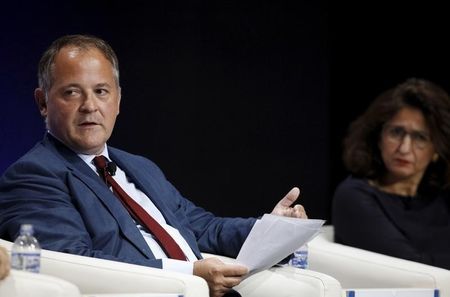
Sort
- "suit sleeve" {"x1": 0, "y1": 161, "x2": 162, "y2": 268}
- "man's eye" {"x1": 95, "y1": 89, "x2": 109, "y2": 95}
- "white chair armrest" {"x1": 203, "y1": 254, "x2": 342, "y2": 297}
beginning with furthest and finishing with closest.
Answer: "man's eye" {"x1": 95, "y1": 89, "x2": 109, "y2": 95}
"white chair armrest" {"x1": 203, "y1": 254, "x2": 342, "y2": 297}
"suit sleeve" {"x1": 0, "y1": 161, "x2": 162, "y2": 268}

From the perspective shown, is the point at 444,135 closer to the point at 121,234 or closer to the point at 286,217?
the point at 286,217

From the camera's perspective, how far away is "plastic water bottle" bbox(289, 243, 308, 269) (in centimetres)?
373

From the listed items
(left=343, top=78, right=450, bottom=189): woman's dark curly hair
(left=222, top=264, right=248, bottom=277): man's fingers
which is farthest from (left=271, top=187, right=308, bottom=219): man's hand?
(left=343, top=78, right=450, bottom=189): woman's dark curly hair

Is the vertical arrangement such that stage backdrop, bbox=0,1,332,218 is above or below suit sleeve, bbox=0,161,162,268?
above

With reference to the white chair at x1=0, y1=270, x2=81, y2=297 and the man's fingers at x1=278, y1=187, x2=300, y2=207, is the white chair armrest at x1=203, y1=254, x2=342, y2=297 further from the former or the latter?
the white chair at x1=0, y1=270, x2=81, y2=297

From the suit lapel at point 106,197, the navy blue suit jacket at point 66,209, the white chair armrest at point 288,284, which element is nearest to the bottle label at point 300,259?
the white chair armrest at point 288,284

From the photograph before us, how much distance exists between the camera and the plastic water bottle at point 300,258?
3.73 m

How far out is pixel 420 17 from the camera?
19.1 feet

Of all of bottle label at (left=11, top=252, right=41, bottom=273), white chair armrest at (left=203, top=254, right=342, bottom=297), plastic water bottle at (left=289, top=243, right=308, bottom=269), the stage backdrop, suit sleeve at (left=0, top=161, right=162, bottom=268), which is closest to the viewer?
bottle label at (left=11, top=252, right=41, bottom=273)

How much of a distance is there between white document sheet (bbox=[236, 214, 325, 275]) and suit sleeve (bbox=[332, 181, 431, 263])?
3.73ft

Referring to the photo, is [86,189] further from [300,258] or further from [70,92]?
[300,258]

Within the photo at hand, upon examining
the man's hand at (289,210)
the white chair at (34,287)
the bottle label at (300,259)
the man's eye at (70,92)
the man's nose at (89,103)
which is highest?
the man's eye at (70,92)

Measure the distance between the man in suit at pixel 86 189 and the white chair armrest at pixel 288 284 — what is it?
20 cm

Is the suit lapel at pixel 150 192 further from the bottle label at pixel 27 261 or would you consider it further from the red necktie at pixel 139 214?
the bottle label at pixel 27 261
